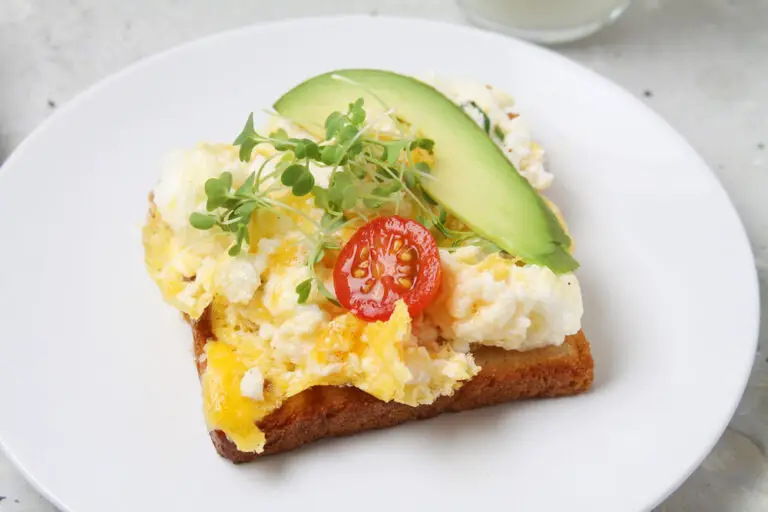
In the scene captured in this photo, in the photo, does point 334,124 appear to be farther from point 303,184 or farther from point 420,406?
point 420,406

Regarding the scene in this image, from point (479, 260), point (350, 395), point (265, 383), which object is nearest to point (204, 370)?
point (265, 383)

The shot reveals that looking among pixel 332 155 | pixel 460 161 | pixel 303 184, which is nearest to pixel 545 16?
pixel 460 161

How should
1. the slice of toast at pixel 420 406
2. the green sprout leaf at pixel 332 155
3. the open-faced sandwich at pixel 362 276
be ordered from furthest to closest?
the green sprout leaf at pixel 332 155
the slice of toast at pixel 420 406
the open-faced sandwich at pixel 362 276

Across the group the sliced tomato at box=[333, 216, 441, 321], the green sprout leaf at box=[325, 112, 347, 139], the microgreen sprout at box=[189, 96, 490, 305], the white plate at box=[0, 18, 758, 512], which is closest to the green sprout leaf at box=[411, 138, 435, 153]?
the microgreen sprout at box=[189, 96, 490, 305]

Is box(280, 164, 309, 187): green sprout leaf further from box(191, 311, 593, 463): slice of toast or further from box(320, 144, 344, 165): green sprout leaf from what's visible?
box(191, 311, 593, 463): slice of toast

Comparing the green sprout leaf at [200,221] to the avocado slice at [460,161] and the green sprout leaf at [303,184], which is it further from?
the avocado slice at [460,161]

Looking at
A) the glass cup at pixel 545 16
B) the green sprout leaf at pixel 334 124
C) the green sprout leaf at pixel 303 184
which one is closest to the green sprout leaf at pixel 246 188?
the green sprout leaf at pixel 303 184
